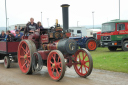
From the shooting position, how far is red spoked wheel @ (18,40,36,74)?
7555mm

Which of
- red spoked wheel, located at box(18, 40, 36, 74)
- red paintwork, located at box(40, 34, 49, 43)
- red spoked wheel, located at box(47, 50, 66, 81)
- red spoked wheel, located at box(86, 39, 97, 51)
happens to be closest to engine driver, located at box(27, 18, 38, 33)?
red spoked wheel, located at box(18, 40, 36, 74)

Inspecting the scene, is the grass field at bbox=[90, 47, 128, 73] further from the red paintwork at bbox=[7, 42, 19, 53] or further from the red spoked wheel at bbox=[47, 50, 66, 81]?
the red paintwork at bbox=[7, 42, 19, 53]

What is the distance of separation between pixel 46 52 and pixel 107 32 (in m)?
11.0

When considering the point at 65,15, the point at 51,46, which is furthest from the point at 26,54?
the point at 65,15

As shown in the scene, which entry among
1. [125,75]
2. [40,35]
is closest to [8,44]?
[40,35]

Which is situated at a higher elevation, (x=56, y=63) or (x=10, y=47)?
(x=10, y=47)

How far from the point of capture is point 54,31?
7.45 m

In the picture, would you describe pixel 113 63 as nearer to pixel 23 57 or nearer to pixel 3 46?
pixel 23 57

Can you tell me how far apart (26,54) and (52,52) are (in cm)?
166

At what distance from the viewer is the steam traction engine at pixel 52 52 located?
6809mm

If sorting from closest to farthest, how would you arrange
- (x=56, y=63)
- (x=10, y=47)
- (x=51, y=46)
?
1. (x=56, y=63)
2. (x=51, y=46)
3. (x=10, y=47)

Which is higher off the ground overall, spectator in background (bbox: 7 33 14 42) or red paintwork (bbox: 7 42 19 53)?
spectator in background (bbox: 7 33 14 42)

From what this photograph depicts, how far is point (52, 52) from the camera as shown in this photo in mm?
6586

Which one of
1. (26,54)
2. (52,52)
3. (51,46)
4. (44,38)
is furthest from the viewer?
(26,54)
